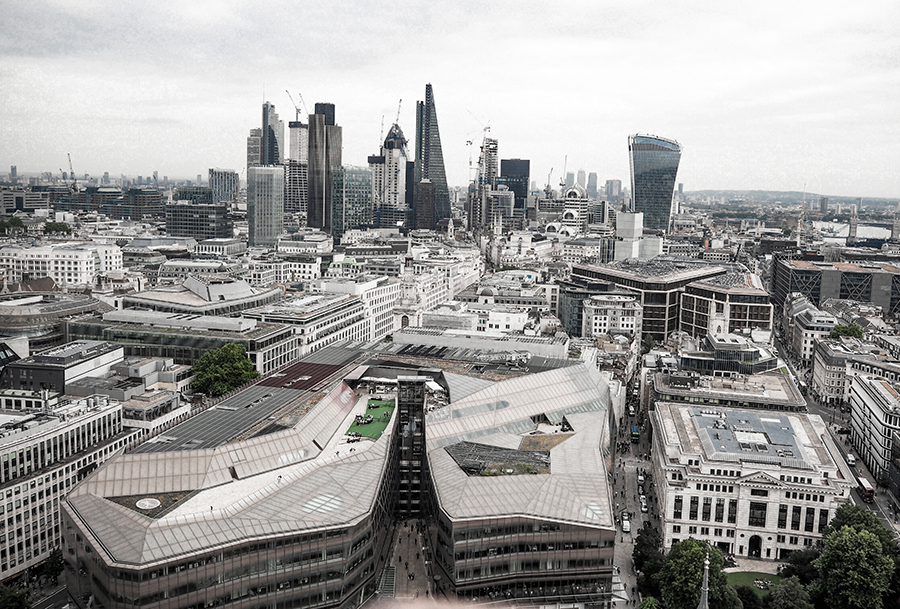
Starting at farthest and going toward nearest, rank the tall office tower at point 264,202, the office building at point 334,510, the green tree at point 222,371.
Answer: the tall office tower at point 264,202 < the green tree at point 222,371 < the office building at point 334,510

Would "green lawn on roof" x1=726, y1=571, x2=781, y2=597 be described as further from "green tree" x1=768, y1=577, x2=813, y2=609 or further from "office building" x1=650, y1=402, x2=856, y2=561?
"green tree" x1=768, y1=577, x2=813, y2=609

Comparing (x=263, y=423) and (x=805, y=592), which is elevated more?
(x=263, y=423)

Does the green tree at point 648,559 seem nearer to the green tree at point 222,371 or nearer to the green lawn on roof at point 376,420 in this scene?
the green lawn on roof at point 376,420

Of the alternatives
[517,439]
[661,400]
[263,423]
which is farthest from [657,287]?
[263,423]

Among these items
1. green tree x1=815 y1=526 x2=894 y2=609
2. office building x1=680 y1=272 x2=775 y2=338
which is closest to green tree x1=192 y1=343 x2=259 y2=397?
green tree x1=815 y1=526 x2=894 y2=609

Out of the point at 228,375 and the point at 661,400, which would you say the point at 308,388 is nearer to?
the point at 228,375

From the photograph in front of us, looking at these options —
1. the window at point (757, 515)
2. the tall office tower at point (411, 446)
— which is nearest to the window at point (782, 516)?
the window at point (757, 515)
